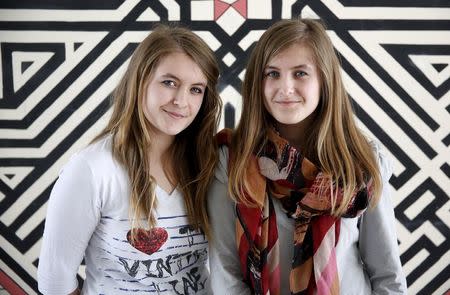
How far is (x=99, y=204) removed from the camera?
2.71ft

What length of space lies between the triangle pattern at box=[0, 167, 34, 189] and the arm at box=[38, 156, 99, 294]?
78 cm

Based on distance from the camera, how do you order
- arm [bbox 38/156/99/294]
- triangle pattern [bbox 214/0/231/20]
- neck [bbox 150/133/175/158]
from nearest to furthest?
arm [bbox 38/156/99/294], neck [bbox 150/133/175/158], triangle pattern [bbox 214/0/231/20]

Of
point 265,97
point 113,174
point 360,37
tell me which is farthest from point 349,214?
point 360,37

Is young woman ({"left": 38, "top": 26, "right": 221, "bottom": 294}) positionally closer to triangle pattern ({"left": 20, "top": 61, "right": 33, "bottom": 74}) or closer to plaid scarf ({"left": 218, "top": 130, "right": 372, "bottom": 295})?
plaid scarf ({"left": 218, "top": 130, "right": 372, "bottom": 295})

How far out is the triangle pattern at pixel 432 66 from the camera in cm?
153

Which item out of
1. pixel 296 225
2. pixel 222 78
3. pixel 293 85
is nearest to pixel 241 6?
pixel 222 78

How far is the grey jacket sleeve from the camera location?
88 centimetres

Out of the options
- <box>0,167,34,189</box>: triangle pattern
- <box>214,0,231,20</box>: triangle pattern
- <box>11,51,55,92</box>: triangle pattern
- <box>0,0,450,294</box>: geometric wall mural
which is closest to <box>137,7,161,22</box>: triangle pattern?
<box>0,0,450,294</box>: geometric wall mural

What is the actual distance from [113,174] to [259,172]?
26 cm

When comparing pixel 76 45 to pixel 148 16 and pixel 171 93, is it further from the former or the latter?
pixel 171 93

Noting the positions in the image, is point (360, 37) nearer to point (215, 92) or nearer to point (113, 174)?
point (215, 92)

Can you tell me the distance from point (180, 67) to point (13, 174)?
989 mm

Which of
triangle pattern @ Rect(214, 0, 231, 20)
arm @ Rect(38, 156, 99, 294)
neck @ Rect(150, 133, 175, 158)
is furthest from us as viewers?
triangle pattern @ Rect(214, 0, 231, 20)

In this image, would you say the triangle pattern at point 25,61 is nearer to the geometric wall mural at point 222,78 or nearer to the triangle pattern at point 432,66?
the geometric wall mural at point 222,78
